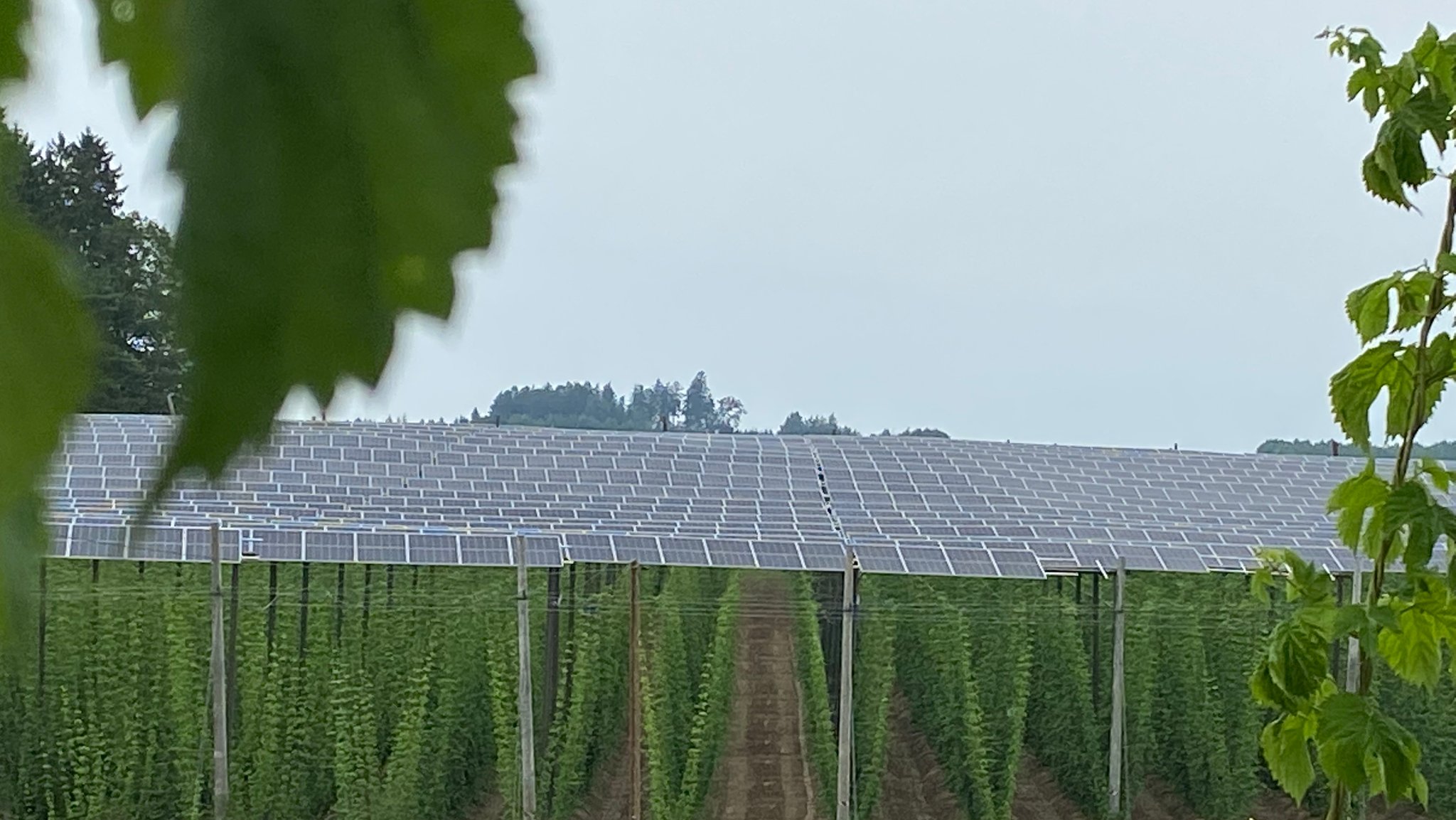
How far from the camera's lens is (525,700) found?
125 inches

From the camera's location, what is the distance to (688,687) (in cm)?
362

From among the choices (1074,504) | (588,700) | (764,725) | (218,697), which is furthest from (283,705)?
(1074,504)

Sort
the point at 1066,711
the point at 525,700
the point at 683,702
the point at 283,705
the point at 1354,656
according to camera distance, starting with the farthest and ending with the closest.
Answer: the point at 1066,711 < the point at 683,702 < the point at 283,705 < the point at 525,700 < the point at 1354,656

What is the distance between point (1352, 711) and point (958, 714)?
7.97 feet

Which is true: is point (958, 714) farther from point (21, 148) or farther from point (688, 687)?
point (21, 148)

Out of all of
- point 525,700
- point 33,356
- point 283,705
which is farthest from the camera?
point 283,705

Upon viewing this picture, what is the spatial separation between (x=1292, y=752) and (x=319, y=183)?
1164mm

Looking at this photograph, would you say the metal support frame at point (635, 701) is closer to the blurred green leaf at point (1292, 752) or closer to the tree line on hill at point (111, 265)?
the blurred green leaf at point (1292, 752)

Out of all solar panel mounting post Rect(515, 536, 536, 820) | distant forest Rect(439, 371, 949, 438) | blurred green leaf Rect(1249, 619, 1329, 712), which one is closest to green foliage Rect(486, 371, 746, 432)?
distant forest Rect(439, 371, 949, 438)

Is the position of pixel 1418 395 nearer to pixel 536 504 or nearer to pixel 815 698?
pixel 815 698

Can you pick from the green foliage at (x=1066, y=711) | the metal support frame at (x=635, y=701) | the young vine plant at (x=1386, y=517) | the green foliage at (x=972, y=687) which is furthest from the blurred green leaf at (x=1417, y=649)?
the green foliage at (x=1066, y=711)

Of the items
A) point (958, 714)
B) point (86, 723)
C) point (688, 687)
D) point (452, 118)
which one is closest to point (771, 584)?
point (688, 687)

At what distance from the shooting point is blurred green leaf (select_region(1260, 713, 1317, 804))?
3.70 feet

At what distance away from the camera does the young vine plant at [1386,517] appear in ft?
3.48
